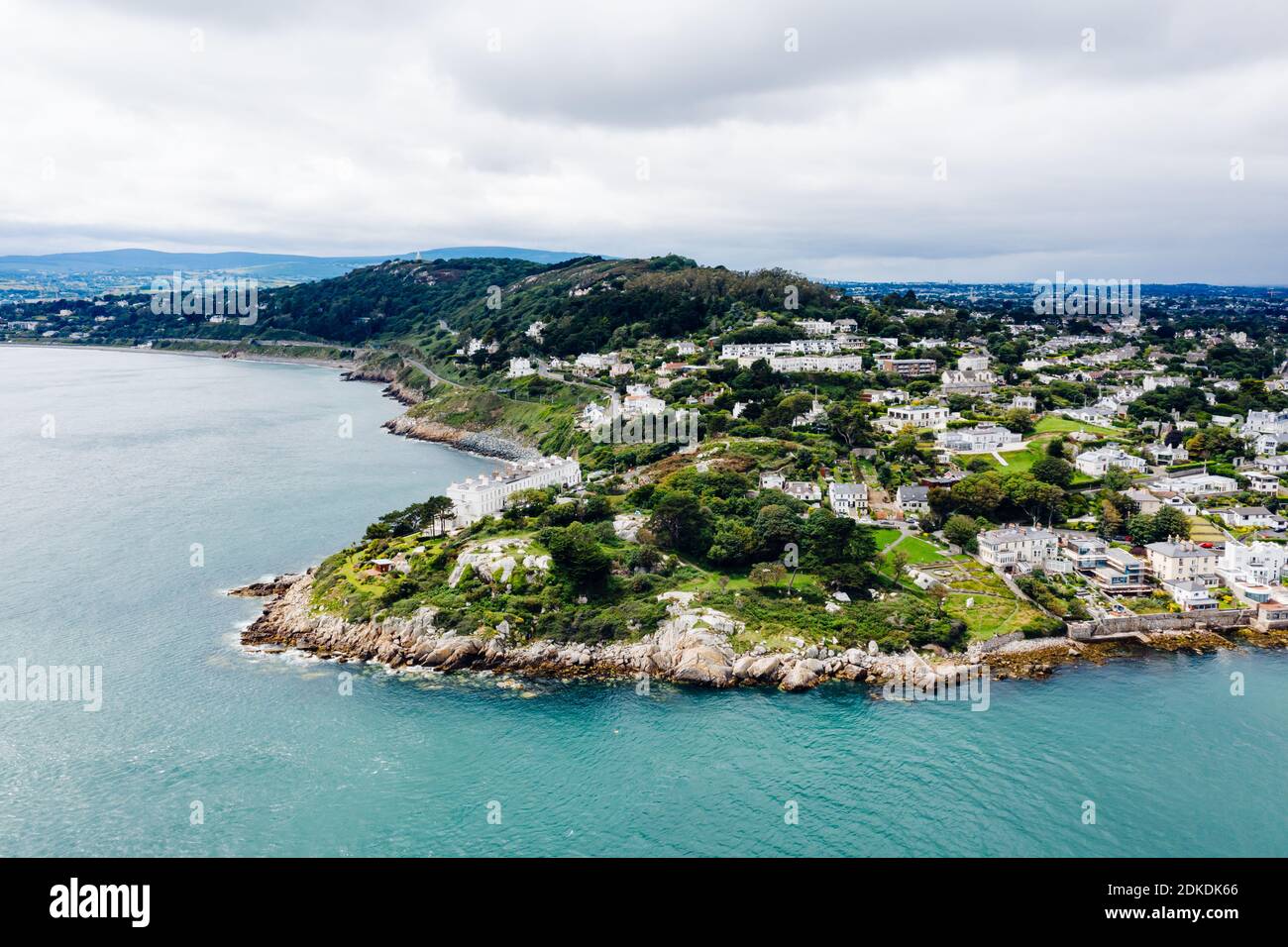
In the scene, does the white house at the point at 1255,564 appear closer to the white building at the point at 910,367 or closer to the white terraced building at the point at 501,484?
the white terraced building at the point at 501,484

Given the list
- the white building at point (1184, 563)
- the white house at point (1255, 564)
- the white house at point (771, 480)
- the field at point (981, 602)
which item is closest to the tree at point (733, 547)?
the white house at point (771, 480)

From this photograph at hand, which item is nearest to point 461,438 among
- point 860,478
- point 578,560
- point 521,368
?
point 521,368

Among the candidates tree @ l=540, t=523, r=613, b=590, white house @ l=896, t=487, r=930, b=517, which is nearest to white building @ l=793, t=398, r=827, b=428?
white house @ l=896, t=487, r=930, b=517

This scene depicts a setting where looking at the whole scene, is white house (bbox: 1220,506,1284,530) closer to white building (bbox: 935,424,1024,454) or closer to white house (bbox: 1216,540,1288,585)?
white house (bbox: 1216,540,1288,585)

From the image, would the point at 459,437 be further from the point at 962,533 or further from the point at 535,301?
the point at 535,301

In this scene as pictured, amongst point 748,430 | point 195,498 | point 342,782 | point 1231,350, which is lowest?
point 342,782

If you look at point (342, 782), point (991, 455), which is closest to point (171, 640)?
point (342, 782)

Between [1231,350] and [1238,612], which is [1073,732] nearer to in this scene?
[1238,612]
